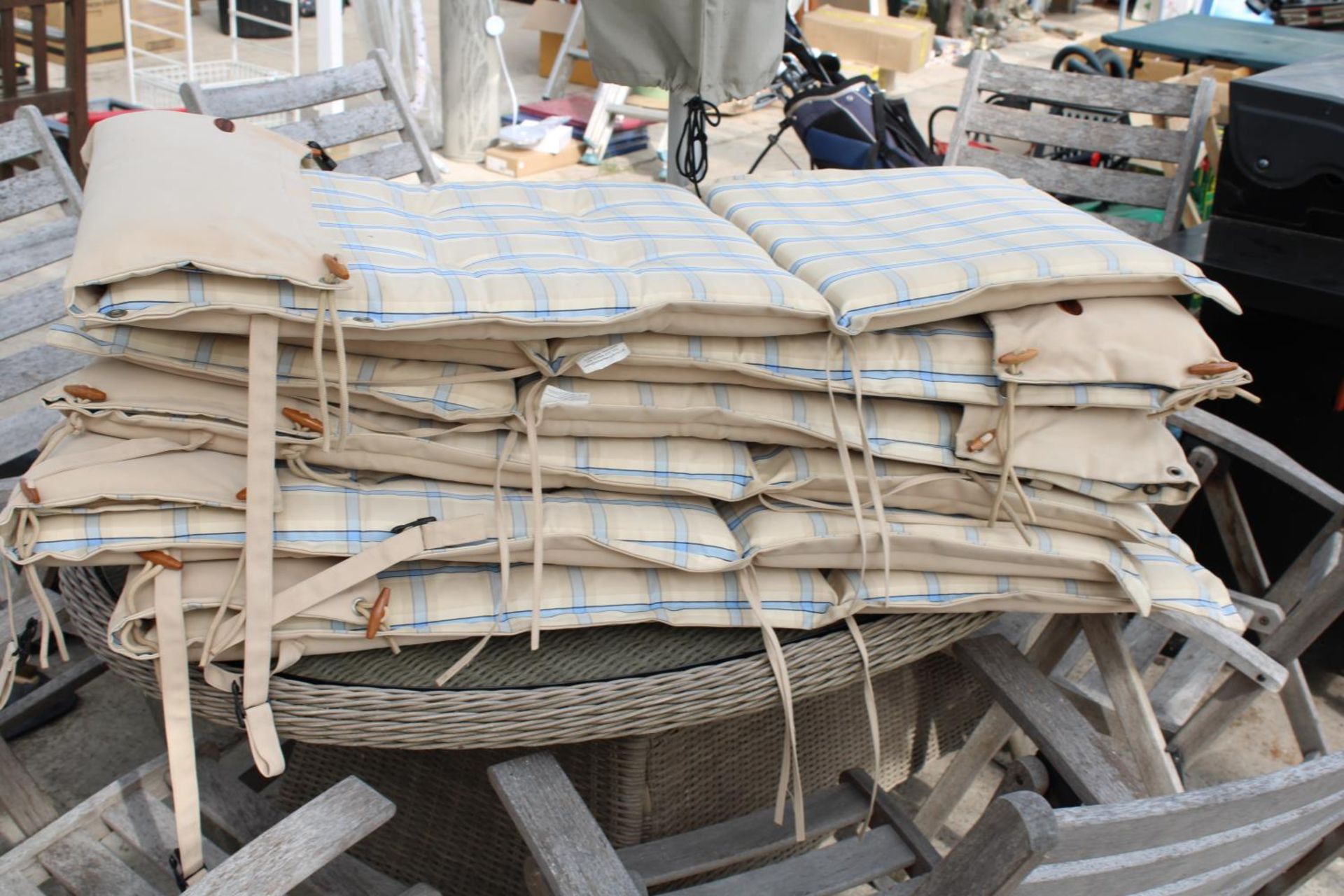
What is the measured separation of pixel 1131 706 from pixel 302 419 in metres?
1.26

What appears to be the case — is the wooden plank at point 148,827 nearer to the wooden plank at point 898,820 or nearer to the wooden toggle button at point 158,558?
the wooden toggle button at point 158,558

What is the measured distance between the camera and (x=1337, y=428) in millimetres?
2484

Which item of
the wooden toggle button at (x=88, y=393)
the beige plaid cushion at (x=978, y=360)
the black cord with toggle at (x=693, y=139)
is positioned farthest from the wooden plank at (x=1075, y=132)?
the wooden toggle button at (x=88, y=393)

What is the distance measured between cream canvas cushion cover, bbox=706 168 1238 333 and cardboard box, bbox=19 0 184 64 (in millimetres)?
6658

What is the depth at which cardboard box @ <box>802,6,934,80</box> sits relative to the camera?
7.77 meters

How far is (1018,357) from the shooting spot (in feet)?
4.82

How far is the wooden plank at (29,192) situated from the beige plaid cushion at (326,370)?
1068mm

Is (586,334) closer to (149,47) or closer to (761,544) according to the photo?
(761,544)

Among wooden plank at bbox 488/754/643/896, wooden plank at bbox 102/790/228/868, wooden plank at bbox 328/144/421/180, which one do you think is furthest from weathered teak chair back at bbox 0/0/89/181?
wooden plank at bbox 488/754/643/896

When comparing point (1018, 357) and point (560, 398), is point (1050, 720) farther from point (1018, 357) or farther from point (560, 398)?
point (560, 398)

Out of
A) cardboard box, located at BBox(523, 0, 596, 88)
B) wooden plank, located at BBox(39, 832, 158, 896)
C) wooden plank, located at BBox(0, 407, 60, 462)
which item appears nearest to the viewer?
wooden plank, located at BBox(39, 832, 158, 896)

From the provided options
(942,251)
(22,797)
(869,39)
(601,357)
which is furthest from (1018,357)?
(869,39)

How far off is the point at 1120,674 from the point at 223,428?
134 cm

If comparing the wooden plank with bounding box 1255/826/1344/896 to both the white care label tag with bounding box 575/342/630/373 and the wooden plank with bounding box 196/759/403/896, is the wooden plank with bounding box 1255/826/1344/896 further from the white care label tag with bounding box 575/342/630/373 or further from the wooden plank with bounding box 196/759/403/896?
the wooden plank with bounding box 196/759/403/896
